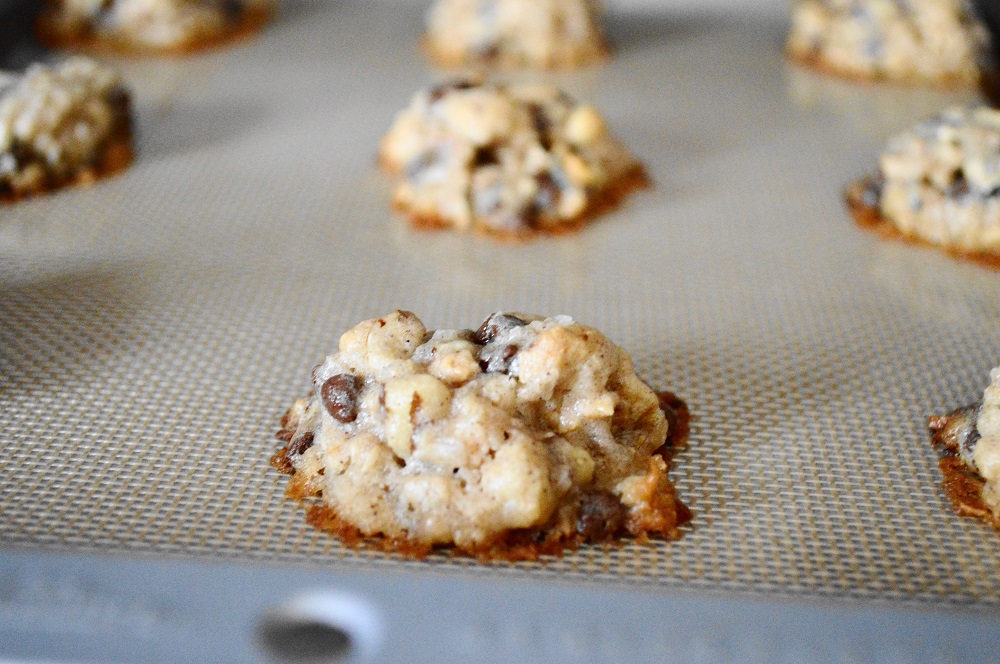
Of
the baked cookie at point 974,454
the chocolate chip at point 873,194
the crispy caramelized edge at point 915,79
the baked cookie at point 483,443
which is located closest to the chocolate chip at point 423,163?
the baked cookie at point 483,443

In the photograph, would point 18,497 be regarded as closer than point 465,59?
Yes

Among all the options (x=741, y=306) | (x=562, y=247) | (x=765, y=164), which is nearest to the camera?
(x=741, y=306)

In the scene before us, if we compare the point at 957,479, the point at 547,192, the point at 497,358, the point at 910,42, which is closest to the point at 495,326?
the point at 497,358

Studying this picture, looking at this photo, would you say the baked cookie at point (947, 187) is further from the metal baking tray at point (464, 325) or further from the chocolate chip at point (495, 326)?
the chocolate chip at point (495, 326)

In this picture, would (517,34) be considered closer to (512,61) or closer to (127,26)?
(512,61)

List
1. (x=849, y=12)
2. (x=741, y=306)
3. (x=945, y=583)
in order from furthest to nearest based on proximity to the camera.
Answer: (x=849, y=12) < (x=741, y=306) < (x=945, y=583)

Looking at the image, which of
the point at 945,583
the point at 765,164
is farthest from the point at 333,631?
the point at 765,164

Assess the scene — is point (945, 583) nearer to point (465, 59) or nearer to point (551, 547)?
point (551, 547)
